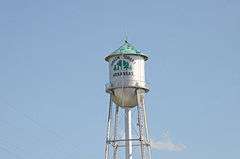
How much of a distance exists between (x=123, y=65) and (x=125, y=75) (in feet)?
4.01

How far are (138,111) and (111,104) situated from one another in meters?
3.27

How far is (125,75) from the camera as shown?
313ft

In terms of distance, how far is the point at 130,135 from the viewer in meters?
94.6

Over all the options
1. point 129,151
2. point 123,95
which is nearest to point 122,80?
point 123,95

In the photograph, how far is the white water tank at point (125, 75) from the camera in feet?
312

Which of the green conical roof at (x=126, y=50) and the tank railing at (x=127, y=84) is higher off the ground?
the green conical roof at (x=126, y=50)

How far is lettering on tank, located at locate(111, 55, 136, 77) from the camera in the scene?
95.6 m

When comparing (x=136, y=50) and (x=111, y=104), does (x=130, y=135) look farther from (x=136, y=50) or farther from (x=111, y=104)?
(x=136, y=50)

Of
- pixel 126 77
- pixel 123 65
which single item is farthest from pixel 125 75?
pixel 123 65

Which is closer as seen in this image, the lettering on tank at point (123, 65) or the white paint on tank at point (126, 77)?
the white paint on tank at point (126, 77)

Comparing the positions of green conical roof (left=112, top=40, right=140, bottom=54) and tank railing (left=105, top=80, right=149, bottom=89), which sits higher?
green conical roof (left=112, top=40, right=140, bottom=54)

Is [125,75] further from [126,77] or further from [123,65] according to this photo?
[123,65]

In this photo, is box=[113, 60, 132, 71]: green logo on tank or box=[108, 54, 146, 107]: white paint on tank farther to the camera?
box=[113, 60, 132, 71]: green logo on tank

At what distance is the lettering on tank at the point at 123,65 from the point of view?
95.6 meters
